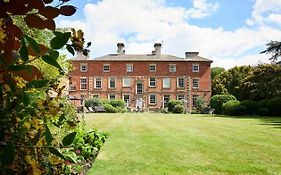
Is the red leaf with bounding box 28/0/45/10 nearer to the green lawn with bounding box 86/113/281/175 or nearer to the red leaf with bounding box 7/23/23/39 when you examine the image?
the red leaf with bounding box 7/23/23/39

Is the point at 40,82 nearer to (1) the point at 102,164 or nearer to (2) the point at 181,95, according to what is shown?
(1) the point at 102,164

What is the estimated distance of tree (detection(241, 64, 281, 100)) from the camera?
37.4 meters

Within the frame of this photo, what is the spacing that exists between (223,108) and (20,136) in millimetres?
38272

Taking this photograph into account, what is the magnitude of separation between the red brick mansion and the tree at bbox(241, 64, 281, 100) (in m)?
11.5

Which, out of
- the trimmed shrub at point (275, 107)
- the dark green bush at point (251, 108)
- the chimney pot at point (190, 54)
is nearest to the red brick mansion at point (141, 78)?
the chimney pot at point (190, 54)

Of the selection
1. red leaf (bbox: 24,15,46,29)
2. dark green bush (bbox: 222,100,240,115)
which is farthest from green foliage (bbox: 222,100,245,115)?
red leaf (bbox: 24,15,46,29)

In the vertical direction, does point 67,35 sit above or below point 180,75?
below

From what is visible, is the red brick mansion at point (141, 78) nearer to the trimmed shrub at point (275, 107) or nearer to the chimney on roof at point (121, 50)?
the chimney on roof at point (121, 50)

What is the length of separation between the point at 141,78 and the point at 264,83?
19.1 m

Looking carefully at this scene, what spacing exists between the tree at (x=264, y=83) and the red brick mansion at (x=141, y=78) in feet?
37.7

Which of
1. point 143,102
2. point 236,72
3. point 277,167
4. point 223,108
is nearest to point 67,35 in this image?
point 277,167

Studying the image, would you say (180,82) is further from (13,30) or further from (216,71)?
(13,30)

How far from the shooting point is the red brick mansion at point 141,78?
5491 cm

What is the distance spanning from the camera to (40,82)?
1179mm
